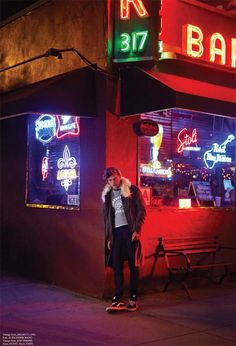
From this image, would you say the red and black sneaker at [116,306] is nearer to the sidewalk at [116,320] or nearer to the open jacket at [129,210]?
the sidewalk at [116,320]

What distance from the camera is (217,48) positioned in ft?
31.0

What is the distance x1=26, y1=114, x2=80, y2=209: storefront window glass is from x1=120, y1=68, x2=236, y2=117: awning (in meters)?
1.07

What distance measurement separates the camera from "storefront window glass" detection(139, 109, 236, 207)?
28.6ft

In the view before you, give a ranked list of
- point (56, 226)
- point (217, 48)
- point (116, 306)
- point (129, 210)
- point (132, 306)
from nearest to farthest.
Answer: point (116, 306), point (132, 306), point (129, 210), point (56, 226), point (217, 48)

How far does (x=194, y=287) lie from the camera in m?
8.92

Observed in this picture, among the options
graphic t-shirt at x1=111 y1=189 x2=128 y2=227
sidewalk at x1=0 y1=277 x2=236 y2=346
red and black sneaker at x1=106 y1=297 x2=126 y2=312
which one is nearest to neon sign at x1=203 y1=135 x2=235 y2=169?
sidewalk at x1=0 y1=277 x2=236 y2=346

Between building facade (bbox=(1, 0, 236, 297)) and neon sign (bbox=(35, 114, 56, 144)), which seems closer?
building facade (bbox=(1, 0, 236, 297))

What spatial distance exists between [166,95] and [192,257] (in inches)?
122

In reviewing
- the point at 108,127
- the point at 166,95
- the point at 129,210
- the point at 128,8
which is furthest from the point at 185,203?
the point at 128,8

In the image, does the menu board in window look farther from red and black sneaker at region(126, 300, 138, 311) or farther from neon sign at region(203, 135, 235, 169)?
red and black sneaker at region(126, 300, 138, 311)

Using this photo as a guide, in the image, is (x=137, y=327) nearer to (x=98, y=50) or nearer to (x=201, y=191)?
(x=201, y=191)

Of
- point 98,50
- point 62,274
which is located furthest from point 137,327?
point 98,50

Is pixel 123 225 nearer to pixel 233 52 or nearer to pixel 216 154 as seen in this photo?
pixel 216 154

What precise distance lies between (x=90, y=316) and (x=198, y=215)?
3.06m
